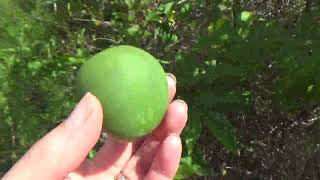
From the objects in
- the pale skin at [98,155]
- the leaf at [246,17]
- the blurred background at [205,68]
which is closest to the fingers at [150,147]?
the pale skin at [98,155]

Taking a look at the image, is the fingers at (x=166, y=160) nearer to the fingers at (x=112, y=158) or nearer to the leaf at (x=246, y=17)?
the fingers at (x=112, y=158)

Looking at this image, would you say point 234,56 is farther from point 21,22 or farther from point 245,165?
point 21,22

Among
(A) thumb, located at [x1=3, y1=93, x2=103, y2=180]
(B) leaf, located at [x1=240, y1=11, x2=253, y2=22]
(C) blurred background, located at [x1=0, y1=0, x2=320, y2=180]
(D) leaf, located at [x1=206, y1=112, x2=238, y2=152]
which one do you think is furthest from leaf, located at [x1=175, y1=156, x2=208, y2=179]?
(A) thumb, located at [x1=3, y1=93, x2=103, y2=180]

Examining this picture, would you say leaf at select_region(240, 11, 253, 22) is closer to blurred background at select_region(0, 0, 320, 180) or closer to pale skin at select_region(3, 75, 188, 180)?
blurred background at select_region(0, 0, 320, 180)

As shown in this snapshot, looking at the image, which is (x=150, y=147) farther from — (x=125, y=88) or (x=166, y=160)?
(x=125, y=88)

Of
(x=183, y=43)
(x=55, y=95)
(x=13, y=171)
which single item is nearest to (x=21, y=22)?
(x=55, y=95)

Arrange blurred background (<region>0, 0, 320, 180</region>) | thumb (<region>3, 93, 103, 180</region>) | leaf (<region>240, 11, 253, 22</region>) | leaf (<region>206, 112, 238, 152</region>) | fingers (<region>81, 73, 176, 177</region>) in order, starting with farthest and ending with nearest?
leaf (<region>240, 11, 253, 22</region>) < blurred background (<region>0, 0, 320, 180</region>) < leaf (<region>206, 112, 238, 152</region>) < fingers (<region>81, 73, 176, 177</region>) < thumb (<region>3, 93, 103, 180</region>)
